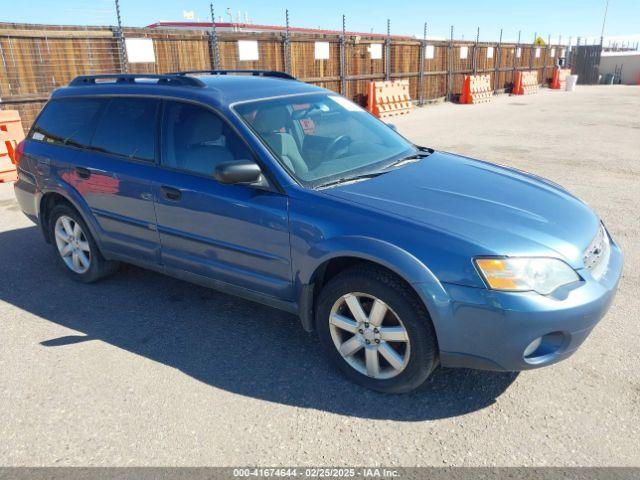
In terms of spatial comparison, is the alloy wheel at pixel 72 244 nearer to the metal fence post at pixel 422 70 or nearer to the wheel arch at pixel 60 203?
the wheel arch at pixel 60 203

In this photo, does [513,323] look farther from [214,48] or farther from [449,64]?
[449,64]

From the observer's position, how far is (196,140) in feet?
12.3

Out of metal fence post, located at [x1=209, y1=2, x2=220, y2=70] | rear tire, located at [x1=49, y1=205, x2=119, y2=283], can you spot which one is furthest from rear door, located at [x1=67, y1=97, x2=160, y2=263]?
metal fence post, located at [x1=209, y1=2, x2=220, y2=70]

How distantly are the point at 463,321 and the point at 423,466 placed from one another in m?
0.73

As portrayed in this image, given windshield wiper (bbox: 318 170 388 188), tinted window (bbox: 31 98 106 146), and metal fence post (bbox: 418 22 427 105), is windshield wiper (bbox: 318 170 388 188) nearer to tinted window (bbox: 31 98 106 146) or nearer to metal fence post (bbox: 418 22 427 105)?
tinted window (bbox: 31 98 106 146)

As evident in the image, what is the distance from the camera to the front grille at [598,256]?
288cm

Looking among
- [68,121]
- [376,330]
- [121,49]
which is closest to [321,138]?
[376,330]

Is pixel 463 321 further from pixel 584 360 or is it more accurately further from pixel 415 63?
pixel 415 63

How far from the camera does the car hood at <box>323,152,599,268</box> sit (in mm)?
2746

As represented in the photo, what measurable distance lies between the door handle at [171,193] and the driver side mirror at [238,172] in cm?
59

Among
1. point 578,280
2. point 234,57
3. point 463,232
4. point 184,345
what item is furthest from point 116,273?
point 234,57

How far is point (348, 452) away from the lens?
2646mm

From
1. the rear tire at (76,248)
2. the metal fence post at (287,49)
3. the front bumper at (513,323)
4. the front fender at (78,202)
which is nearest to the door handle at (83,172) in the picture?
the front fender at (78,202)

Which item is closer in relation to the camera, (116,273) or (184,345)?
(184,345)
